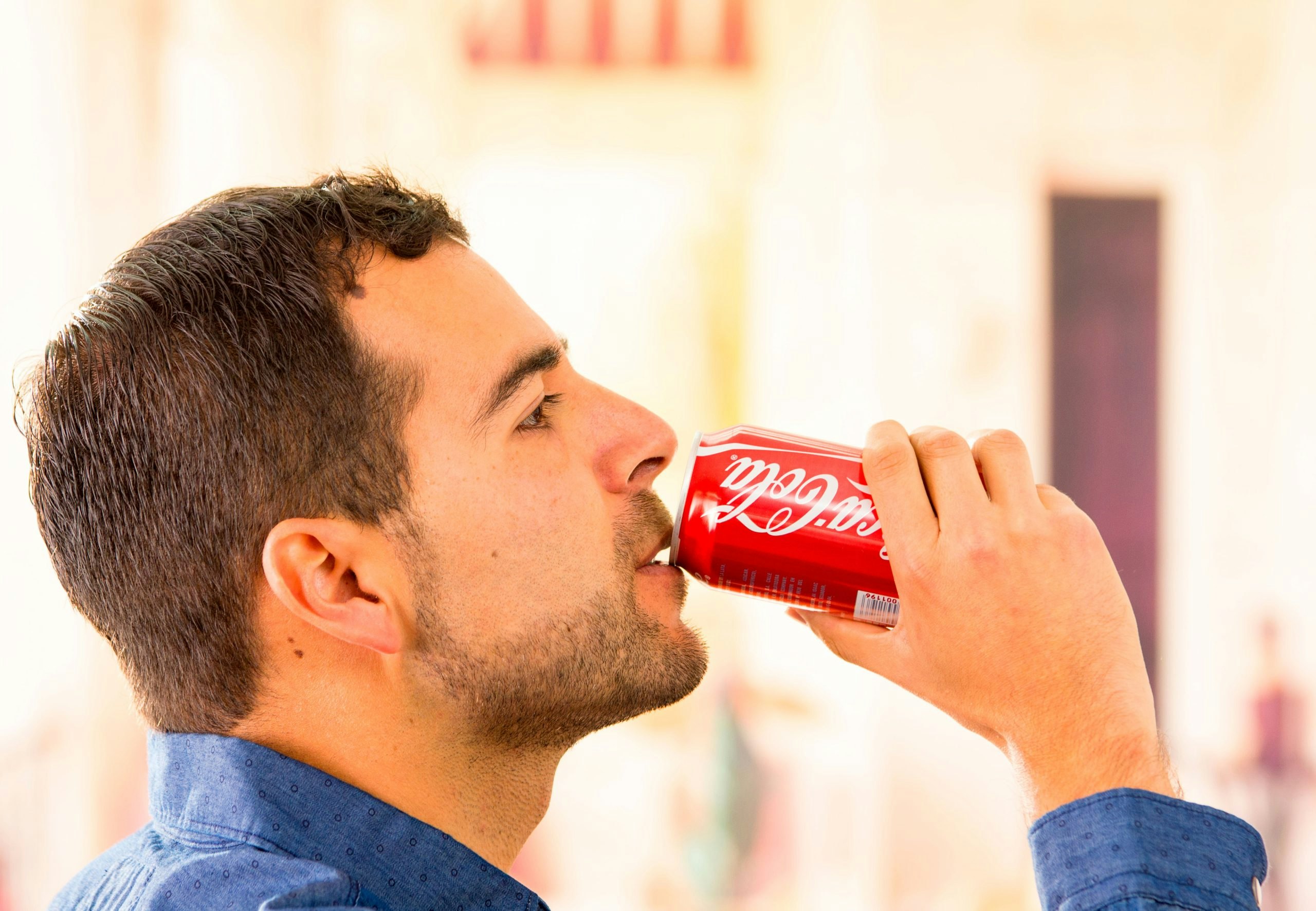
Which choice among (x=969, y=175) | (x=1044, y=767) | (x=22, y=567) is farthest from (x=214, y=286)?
(x=969, y=175)

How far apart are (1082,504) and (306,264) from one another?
7.97 feet

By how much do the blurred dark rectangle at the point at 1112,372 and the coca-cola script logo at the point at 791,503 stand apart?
2.08 meters

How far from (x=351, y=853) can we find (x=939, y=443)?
50cm

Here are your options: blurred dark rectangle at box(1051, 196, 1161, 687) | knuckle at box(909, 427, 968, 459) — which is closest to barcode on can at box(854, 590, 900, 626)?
knuckle at box(909, 427, 968, 459)

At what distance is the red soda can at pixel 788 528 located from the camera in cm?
78

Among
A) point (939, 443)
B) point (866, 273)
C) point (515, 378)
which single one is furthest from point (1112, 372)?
point (515, 378)

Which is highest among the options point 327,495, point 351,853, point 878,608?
point 327,495

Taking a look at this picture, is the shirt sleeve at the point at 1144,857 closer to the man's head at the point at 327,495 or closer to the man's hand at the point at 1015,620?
the man's hand at the point at 1015,620

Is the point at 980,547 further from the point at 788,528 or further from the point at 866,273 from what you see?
the point at 866,273

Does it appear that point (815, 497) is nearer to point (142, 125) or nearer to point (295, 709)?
point (295, 709)

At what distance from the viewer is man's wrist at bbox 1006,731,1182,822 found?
26.2 inches

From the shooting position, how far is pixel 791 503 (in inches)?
31.0

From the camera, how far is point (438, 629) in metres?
0.76

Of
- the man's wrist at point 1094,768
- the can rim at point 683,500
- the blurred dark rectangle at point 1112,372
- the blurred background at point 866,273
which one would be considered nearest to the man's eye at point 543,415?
the can rim at point 683,500
